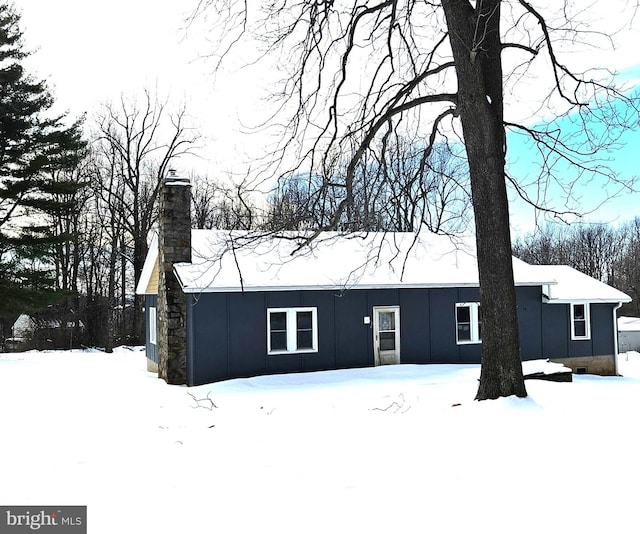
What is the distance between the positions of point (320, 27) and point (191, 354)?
25.3 feet

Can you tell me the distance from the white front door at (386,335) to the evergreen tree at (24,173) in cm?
1409

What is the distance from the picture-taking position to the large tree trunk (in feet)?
24.6

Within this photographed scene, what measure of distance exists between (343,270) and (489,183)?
779 cm

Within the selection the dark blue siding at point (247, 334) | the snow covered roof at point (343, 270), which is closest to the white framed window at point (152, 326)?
the snow covered roof at point (343, 270)

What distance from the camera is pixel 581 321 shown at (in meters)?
17.3

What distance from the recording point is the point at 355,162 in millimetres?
8602

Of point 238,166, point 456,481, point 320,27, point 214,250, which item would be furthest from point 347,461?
point 214,250

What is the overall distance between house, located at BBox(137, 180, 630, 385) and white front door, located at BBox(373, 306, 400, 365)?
3cm

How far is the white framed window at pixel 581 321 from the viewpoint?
1714 cm

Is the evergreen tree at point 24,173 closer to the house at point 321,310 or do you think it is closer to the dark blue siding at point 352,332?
the house at point 321,310

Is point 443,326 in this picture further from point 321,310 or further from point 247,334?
point 247,334

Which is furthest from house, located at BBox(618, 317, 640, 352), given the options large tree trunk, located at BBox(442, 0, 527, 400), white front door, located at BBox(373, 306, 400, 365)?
large tree trunk, located at BBox(442, 0, 527, 400)

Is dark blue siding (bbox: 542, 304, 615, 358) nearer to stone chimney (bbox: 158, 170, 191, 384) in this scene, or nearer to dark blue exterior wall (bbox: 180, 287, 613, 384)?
dark blue exterior wall (bbox: 180, 287, 613, 384)

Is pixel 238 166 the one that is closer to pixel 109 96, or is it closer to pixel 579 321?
pixel 579 321
